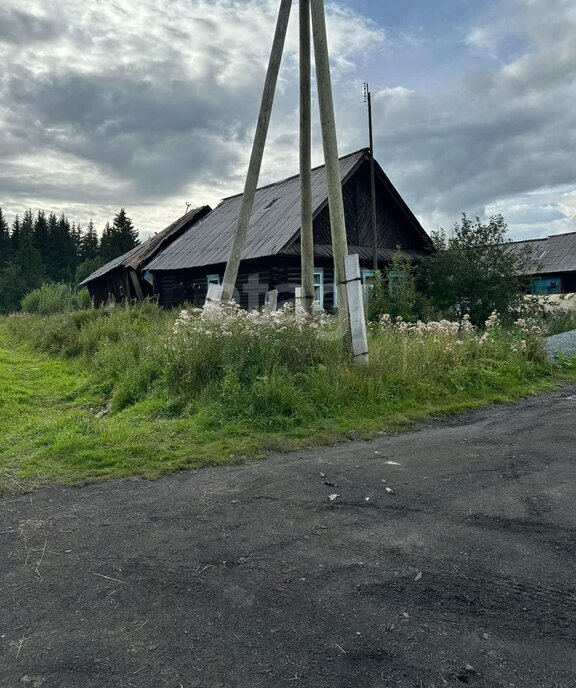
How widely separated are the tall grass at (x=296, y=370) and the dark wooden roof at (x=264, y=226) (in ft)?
25.5

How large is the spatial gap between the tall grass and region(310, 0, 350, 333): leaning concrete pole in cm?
76

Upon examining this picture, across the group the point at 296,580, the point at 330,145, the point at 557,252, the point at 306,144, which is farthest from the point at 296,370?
the point at 557,252

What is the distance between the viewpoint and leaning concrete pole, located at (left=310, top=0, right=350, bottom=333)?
7113 mm

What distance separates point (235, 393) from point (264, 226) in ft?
42.1

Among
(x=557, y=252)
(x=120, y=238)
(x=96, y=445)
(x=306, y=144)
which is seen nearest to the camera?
(x=96, y=445)

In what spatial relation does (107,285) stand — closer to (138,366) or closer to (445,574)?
(138,366)

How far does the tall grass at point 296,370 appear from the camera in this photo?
5.73 m

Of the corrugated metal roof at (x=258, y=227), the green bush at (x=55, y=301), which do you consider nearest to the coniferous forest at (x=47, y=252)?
the green bush at (x=55, y=301)

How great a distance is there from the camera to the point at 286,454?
4609 millimetres

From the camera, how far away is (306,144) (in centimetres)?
866

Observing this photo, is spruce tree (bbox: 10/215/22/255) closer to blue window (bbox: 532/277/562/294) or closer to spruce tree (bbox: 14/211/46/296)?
spruce tree (bbox: 14/211/46/296)

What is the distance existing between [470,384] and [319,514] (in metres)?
4.55

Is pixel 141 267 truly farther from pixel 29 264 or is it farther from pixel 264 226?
pixel 29 264

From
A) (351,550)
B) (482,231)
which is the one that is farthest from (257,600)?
(482,231)
